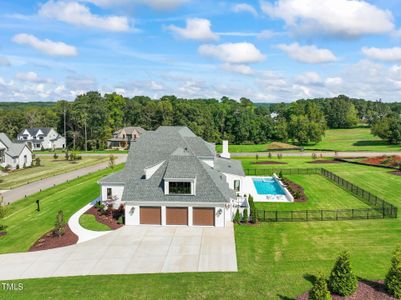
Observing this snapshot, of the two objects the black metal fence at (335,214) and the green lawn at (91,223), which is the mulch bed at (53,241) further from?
the black metal fence at (335,214)

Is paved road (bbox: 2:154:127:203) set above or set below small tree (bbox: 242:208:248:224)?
below

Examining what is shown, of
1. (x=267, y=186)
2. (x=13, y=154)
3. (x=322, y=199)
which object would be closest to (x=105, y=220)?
(x=322, y=199)

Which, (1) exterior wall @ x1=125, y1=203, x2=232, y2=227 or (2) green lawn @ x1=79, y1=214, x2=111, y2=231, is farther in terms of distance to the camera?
(2) green lawn @ x1=79, y1=214, x2=111, y2=231

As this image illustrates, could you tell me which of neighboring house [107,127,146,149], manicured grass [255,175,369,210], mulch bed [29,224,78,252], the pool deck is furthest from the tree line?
mulch bed [29,224,78,252]

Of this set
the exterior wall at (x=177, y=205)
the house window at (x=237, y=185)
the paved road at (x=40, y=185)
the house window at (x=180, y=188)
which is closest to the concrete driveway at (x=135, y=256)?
the exterior wall at (x=177, y=205)

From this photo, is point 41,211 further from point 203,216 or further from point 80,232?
point 203,216

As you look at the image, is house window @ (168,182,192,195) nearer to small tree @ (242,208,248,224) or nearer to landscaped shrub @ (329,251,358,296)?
small tree @ (242,208,248,224)
